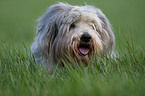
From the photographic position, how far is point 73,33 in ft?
12.0

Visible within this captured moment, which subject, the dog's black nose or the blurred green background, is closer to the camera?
the dog's black nose

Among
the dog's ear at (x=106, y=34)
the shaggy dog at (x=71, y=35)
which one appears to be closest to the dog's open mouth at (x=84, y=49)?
the shaggy dog at (x=71, y=35)

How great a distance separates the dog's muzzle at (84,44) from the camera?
350 centimetres

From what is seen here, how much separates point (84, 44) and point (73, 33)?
270 millimetres

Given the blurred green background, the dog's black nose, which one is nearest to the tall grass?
the dog's black nose

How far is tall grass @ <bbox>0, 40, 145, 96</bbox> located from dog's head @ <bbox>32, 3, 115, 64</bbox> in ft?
1.06

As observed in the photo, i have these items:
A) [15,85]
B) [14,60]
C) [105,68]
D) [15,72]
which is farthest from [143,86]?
[14,60]

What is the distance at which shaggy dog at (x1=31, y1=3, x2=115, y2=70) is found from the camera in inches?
141

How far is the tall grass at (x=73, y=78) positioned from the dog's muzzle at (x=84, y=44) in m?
0.29

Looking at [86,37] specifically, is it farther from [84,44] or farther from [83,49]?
[83,49]

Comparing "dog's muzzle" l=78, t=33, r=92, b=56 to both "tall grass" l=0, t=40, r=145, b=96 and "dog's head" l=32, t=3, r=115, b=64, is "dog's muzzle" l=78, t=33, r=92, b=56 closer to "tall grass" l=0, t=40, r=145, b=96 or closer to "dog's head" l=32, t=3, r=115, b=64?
"dog's head" l=32, t=3, r=115, b=64

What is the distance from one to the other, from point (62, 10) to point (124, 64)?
→ 4.80 ft

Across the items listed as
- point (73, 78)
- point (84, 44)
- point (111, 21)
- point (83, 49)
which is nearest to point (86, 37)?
point (84, 44)

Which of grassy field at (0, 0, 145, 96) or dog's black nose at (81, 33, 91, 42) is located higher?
dog's black nose at (81, 33, 91, 42)
